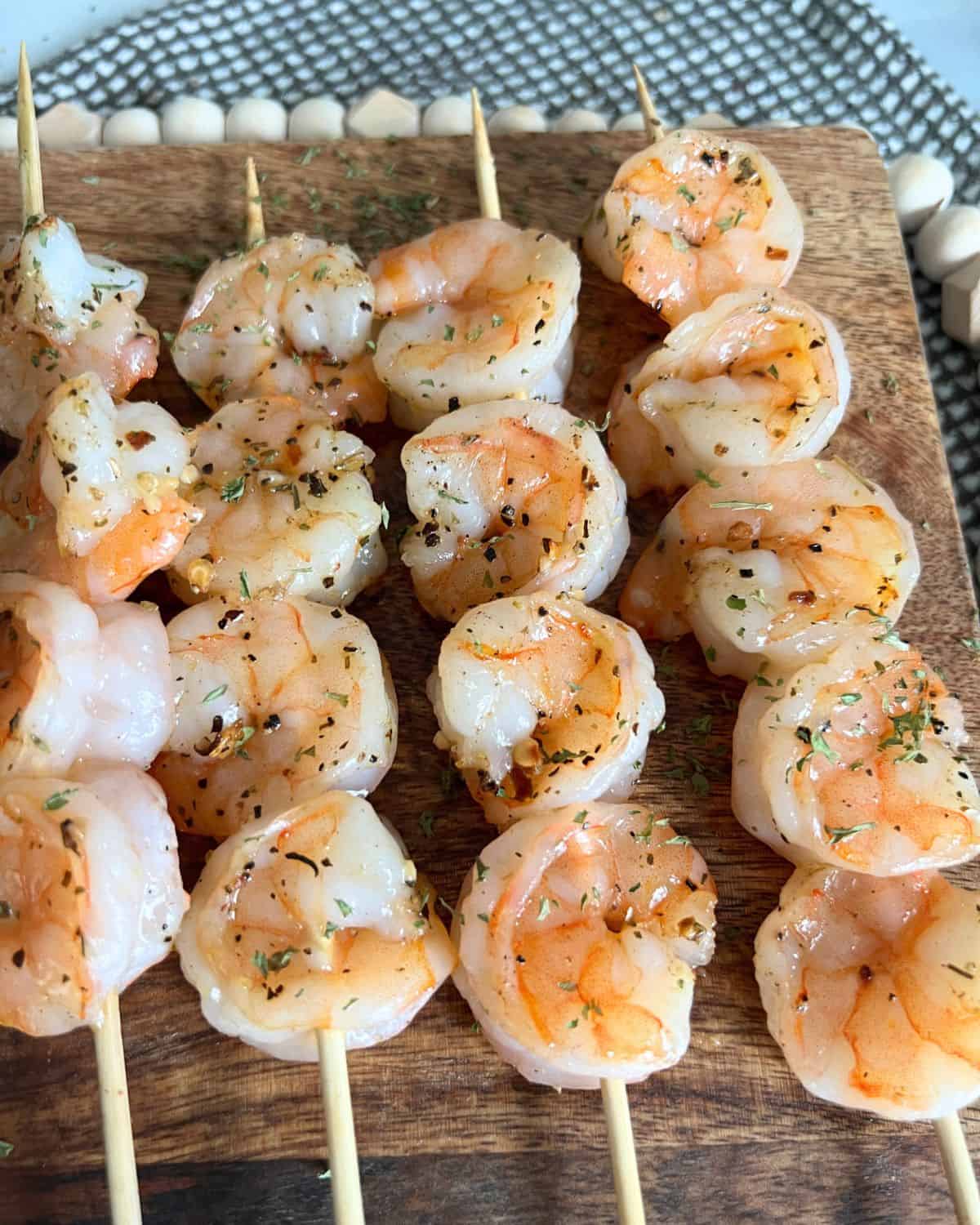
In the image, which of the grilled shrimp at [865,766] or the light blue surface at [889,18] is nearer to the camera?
the grilled shrimp at [865,766]

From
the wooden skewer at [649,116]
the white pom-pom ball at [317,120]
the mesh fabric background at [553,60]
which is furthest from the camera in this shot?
the mesh fabric background at [553,60]

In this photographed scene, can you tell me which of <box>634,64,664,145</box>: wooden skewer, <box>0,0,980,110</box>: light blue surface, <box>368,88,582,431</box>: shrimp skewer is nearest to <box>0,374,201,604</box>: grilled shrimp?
<box>368,88,582,431</box>: shrimp skewer

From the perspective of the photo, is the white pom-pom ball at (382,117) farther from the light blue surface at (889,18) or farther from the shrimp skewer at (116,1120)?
the shrimp skewer at (116,1120)

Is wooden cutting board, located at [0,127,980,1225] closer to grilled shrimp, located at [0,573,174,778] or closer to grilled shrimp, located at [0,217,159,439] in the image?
grilled shrimp, located at [0,573,174,778]

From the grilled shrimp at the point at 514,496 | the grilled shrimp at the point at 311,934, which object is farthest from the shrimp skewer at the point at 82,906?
the grilled shrimp at the point at 514,496

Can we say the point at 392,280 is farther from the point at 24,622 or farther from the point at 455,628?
the point at 24,622

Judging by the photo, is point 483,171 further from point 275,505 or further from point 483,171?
point 275,505

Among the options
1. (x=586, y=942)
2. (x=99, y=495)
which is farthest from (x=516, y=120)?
(x=586, y=942)

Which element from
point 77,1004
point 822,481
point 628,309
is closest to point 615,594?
point 822,481
